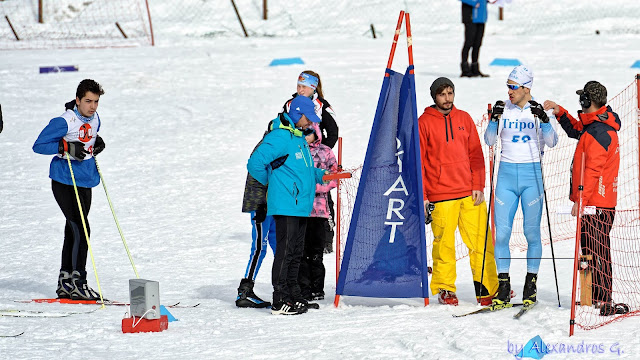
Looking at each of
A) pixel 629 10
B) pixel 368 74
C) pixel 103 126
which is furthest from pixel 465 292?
pixel 629 10

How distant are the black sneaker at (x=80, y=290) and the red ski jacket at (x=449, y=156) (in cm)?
274

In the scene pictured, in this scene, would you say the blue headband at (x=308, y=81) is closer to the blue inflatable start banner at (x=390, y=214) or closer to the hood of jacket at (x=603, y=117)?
the blue inflatable start banner at (x=390, y=214)

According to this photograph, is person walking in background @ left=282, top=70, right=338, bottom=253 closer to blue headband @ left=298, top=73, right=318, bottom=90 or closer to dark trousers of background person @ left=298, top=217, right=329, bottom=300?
blue headband @ left=298, top=73, right=318, bottom=90

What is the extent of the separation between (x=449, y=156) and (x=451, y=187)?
0.74 ft

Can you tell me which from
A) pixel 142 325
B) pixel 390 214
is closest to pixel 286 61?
pixel 390 214

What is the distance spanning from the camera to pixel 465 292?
7.85 m

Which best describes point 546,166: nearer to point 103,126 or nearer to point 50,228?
point 50,228

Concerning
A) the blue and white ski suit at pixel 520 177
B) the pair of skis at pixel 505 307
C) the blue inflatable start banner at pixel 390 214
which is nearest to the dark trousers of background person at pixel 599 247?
the blue and white ski suit at pixel 520 177

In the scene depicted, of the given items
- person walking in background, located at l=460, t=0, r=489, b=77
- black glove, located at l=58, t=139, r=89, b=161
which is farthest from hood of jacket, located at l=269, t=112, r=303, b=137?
person walking in background, located at l=460, t=0, r=489, b=77

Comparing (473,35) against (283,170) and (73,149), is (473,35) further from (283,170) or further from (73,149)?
(73,149)

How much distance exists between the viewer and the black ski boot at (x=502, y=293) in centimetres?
683

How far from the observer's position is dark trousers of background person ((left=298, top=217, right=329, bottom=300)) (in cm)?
761

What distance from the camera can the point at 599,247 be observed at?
6.76 m

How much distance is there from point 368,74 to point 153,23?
31.9ft
